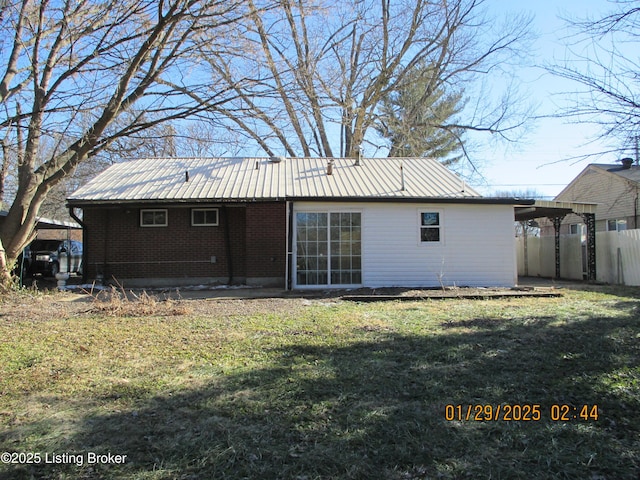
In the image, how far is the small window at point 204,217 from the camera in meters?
14.2

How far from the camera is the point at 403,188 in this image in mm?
14031

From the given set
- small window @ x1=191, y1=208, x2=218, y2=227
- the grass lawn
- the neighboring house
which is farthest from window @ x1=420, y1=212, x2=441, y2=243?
the neighboring house

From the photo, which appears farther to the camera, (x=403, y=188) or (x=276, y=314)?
(x=403, y=188)

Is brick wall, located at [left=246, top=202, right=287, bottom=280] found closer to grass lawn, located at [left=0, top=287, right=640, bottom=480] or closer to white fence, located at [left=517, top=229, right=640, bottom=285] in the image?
grass lawn, located at [left=0, top=287, right=640, bottom=480]

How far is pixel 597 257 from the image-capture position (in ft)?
52.6

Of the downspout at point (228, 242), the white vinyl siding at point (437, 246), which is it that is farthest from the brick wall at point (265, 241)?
the white vinyl siding at point (437, 246)

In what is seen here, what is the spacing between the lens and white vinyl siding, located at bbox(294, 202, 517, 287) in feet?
42.6

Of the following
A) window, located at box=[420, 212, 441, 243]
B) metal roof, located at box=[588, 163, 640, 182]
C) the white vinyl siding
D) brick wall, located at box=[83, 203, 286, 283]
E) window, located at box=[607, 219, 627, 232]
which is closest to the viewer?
the white vinyl siding

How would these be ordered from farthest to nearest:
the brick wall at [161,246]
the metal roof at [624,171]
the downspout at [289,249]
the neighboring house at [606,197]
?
1. the neighboring house at [606,197]
2. the metal roof at [624,171]
3. the brick wall at [161,246]
4. the downspout at [289,249]

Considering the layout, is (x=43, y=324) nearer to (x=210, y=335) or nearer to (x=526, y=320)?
(x=210, y=335)

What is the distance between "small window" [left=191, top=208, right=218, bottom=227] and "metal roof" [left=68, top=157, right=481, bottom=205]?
2.32 ft

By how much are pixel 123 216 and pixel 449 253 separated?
10520 mm

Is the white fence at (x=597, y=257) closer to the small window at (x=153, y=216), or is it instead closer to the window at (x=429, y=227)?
the window at (x=429, y=227)

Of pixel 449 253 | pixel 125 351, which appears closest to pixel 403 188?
pixel 449 253
